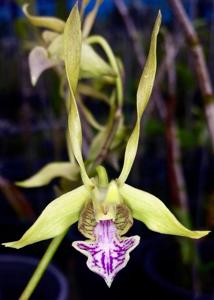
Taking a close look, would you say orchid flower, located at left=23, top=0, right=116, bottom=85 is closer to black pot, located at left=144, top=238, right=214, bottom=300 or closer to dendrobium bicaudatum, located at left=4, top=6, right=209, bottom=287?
dendrobium bicaudatum, located at left=4, top=6, right=209, bottom=287

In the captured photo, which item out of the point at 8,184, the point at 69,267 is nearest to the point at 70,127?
the point at 8,184

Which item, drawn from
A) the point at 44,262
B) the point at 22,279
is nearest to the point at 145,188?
the point at 22,279

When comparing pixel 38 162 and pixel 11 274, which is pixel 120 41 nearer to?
pixel 38 162

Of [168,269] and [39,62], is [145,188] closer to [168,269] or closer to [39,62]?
[168,269]

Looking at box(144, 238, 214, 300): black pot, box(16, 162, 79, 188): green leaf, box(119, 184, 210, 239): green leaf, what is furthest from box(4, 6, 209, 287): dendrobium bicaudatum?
box(144, 238, 214, 300): black pot

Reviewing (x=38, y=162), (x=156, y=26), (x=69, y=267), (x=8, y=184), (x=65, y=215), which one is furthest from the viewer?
(x=38, y=162)

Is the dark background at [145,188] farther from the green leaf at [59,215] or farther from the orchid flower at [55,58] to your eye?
the green leaf at [59,215]

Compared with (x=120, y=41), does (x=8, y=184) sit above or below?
above

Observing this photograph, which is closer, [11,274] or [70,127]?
[70,127]

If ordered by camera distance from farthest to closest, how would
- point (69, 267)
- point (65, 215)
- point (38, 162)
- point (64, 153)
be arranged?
point (64, 153), point (38, 162), point (69, 267), point (65, 215)

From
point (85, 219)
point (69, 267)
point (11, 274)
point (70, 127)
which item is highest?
point (70, 127)
